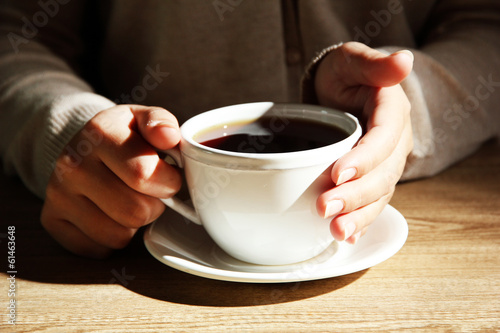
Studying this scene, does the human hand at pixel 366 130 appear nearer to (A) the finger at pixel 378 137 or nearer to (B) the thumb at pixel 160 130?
(A) the finger at pixel 378 137

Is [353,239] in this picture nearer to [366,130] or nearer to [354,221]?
[354,221]

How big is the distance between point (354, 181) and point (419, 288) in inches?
5.0

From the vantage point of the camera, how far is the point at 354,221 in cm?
52

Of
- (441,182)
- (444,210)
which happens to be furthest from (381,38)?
(444,210)

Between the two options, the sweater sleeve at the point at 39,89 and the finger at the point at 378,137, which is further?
the sweater sleeve at the point at 39,89

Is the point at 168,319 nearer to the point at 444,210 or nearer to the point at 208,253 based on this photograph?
the point at 208,253

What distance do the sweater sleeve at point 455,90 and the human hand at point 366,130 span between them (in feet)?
0.27

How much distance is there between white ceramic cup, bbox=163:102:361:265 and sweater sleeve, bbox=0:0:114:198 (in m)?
0.22

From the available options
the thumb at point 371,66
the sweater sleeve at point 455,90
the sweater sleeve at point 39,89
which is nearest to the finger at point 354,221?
the thumb at point 371,66

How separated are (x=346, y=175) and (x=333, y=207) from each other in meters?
0.03

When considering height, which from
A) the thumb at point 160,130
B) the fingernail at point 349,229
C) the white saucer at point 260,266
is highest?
the thumb at point 160,130

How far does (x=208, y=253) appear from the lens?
1.91ft

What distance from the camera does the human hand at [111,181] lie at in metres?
0.54

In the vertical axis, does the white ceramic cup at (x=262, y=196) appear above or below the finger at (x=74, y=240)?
above
